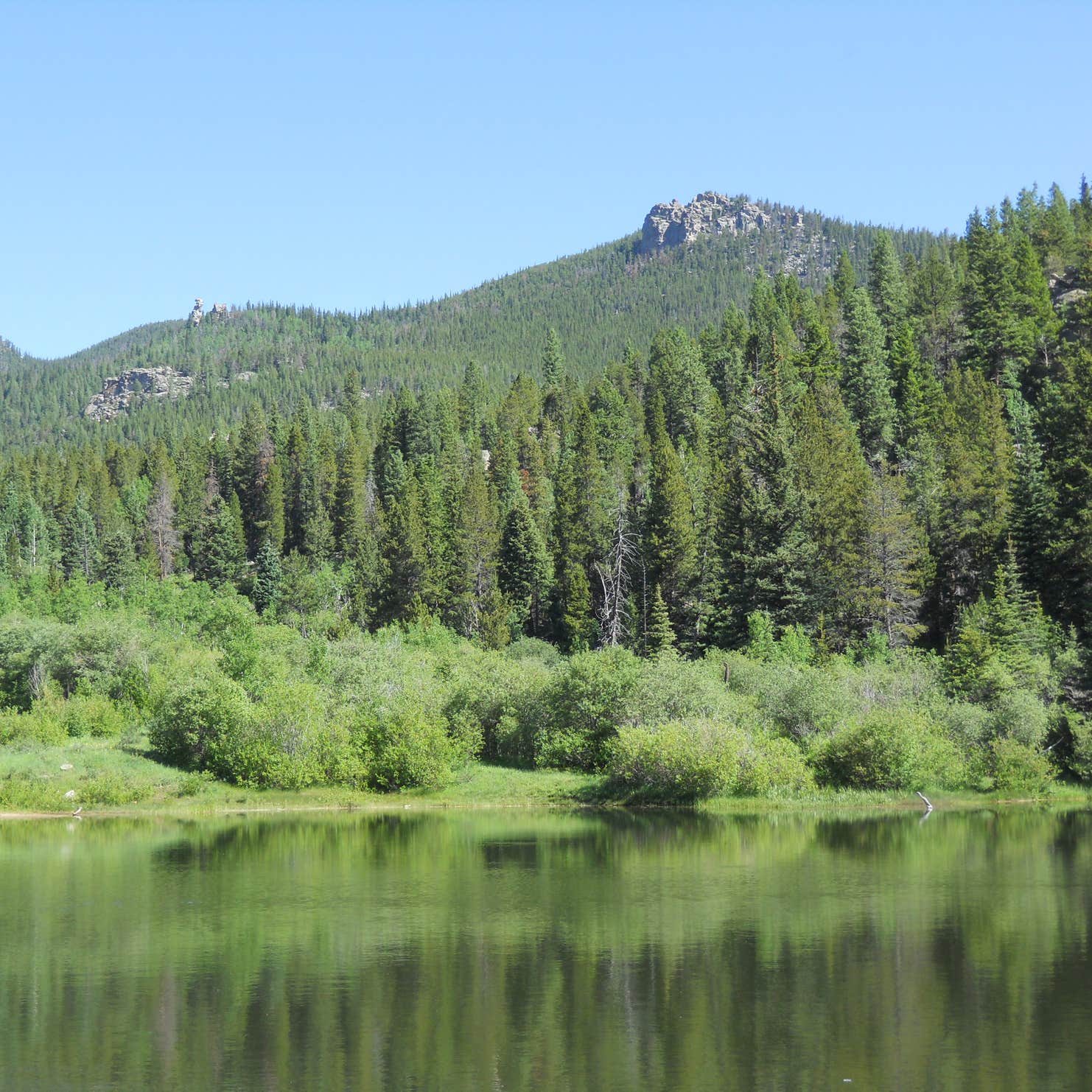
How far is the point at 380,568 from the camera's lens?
399ft

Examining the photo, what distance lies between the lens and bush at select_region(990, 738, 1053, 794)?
66.6 meters

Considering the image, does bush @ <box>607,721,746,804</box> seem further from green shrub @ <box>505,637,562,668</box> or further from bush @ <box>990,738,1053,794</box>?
green shrub @ <box>505,637,562,668</box>

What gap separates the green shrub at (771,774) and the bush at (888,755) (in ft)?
6.00

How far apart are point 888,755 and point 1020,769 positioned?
7.76 metres

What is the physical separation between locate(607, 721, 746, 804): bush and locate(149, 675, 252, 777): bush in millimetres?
23158

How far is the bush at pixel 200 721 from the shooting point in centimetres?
7231

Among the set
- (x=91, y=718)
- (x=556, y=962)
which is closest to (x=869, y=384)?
(x=91, y=718)

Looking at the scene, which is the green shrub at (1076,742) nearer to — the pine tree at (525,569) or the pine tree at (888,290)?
the pine tree at (525,569)

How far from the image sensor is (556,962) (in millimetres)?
32812

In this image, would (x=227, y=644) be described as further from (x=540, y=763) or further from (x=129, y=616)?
(x=540, y=763)

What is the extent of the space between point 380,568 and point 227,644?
30359mm

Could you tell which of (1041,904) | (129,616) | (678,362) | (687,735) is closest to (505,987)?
(1041,904)

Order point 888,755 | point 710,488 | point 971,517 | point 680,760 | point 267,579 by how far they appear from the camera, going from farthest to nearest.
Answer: point 267,579
point 710,488
point 971,517
point 680,760
point 888,755

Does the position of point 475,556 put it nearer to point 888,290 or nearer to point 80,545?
point 888,290
